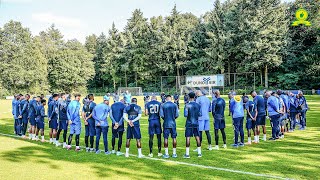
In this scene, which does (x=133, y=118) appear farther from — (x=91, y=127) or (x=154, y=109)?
(x=91, y=127)

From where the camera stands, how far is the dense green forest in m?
55.6

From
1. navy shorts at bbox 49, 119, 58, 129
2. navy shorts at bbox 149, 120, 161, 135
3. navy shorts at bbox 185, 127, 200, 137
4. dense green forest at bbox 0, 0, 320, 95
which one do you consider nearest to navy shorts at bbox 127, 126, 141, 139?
navy shorts at bbox 149, 120, 161, 135

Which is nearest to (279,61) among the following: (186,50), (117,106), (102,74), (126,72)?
(186,50)

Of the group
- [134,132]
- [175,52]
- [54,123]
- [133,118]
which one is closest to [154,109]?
[133,118]

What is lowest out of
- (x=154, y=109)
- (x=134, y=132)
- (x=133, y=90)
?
(x=134, y=132)

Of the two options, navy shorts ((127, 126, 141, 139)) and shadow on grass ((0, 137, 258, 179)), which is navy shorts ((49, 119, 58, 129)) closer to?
shadow on grass ((0, 137, 258, 179))

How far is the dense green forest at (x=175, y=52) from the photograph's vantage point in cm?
5556

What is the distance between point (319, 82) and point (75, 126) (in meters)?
49.6

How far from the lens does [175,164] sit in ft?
30.5

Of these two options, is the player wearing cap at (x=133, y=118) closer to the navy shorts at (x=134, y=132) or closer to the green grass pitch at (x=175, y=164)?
the navy shorts at (x=134, y=132)

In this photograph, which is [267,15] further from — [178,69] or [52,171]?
[52,171]

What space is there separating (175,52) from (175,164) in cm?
5794

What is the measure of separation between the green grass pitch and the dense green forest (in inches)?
1773

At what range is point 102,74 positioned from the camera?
8031 cm
